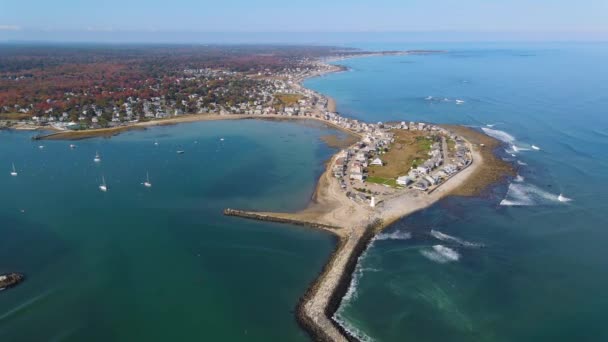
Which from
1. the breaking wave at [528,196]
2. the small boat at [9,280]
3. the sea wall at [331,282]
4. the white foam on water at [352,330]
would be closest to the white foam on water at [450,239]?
the sea wall at [331,282]

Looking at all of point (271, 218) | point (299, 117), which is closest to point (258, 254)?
point (271, 218)

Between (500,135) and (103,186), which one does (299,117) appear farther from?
(103,186)

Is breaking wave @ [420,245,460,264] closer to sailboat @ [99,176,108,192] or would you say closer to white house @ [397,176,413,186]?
white house @ [397,176,413,186]

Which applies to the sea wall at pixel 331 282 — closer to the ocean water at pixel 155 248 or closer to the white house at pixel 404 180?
the ocean water at pixel 155 248

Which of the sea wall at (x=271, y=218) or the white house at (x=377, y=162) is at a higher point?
the white house at (x=377, y=162)

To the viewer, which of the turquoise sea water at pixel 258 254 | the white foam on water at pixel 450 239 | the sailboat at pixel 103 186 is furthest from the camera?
the sailboat at pixel 103 186

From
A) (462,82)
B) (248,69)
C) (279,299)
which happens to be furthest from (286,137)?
(248,69)
